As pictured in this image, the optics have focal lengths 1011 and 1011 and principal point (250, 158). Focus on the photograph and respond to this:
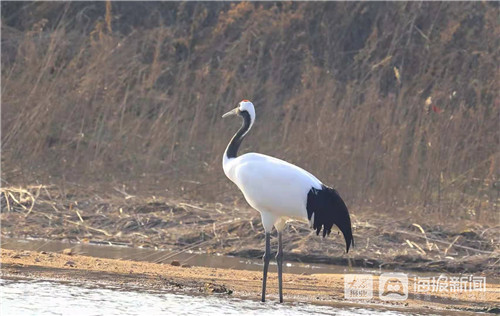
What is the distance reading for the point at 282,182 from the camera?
22.5ft

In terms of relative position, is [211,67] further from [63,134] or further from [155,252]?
[155,252]

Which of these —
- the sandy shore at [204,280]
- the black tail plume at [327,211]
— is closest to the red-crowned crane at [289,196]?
the black tail plume at [327,211]

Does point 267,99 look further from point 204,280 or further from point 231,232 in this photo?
point 204,280

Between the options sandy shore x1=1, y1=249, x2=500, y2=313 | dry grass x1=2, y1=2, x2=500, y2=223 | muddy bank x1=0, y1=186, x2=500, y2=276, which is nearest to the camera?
sandy shore x1=1, y1=249, x2=500, y2=313

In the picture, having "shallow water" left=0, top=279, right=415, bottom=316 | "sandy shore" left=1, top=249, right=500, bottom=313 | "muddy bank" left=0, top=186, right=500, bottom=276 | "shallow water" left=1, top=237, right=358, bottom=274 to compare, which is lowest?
"shallow water" left=0, top=279, right=415, bottom=316

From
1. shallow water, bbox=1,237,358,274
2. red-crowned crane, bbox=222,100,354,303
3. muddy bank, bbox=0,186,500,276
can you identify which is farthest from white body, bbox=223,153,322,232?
muddy bank, bbox=0,186,500,276

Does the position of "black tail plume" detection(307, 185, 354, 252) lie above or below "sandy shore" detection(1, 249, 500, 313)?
above

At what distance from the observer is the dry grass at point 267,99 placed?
10.5m

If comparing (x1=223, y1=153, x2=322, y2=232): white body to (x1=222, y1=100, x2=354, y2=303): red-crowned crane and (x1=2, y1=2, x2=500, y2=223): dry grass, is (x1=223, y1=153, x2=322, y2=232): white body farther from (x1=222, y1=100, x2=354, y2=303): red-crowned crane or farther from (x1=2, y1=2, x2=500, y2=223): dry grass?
(x1=2, y1=2, x2=500, y2=223): dry grass

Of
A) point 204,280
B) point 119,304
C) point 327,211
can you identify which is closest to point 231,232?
point 204,280

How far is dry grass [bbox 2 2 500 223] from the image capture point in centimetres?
1049

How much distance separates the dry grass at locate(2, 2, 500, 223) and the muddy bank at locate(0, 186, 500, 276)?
523mm

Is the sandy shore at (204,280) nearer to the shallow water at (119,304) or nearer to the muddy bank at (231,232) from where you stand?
the shallow water at (119,304)

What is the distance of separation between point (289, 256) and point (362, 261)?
62 cm
